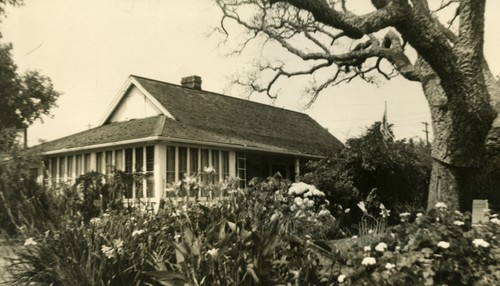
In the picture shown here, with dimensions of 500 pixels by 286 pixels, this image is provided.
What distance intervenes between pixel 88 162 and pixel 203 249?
48.6 ft

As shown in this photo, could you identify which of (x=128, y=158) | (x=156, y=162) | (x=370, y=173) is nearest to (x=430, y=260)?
(x=156, y=162)

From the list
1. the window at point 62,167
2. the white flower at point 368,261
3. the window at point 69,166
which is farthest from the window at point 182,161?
the white flower at point 368,261

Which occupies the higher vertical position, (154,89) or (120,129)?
(154,89)

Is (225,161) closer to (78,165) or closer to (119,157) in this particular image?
(119,157)

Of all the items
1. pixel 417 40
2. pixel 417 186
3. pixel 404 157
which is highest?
pixel 417 40

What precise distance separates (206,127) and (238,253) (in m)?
15.5

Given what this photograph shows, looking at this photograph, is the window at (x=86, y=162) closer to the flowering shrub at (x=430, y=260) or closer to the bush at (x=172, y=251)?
the bush at (x=172, y=251)

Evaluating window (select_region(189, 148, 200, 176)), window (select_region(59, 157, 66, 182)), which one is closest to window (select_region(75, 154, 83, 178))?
window (select_region(59, 157, 66, 182))

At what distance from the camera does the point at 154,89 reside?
68.1 ft

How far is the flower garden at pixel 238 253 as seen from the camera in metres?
4.57

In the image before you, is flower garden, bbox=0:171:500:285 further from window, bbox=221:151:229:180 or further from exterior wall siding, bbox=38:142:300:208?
window, bbox=221:151:229:180

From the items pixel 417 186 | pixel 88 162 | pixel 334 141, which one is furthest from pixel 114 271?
pixel 334 141

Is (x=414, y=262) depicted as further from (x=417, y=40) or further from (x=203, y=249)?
(x=417, y=40)

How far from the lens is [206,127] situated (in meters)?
19.9
